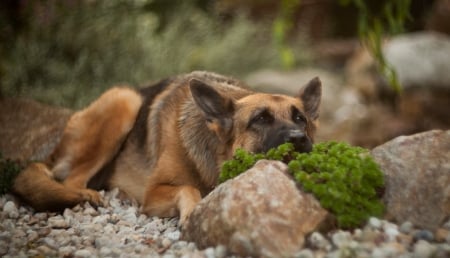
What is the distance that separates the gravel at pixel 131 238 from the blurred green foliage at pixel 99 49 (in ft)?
11.4

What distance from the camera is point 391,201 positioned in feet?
12.9

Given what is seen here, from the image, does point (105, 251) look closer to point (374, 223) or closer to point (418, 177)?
point (374, 223)

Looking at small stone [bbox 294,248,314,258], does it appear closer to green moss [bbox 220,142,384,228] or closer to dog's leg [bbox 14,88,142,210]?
green moss [bbox 220,142,384,228]

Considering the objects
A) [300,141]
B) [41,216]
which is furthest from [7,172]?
[300,141]

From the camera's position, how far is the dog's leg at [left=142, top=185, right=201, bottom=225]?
4.59 metres

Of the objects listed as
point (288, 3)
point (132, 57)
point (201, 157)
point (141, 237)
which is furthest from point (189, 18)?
point (141, 237)

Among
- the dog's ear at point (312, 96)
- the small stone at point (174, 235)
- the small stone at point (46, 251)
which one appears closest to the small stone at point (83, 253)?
the small stone at point (46, 251)

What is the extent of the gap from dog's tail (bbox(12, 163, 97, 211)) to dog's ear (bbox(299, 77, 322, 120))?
6.41 feet

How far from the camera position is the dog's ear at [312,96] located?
17.1 ft

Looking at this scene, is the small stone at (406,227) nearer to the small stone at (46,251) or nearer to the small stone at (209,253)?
the small stone at (209,253)

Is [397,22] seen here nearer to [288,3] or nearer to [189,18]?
[288,3]

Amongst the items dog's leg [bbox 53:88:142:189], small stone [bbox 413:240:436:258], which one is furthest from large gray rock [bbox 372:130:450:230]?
dog's leg [bbox 53:88:142:189]

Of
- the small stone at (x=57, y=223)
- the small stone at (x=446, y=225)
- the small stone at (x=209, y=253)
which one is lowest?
the small stone at (x=57, y=223)

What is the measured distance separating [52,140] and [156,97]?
1.16 metres
